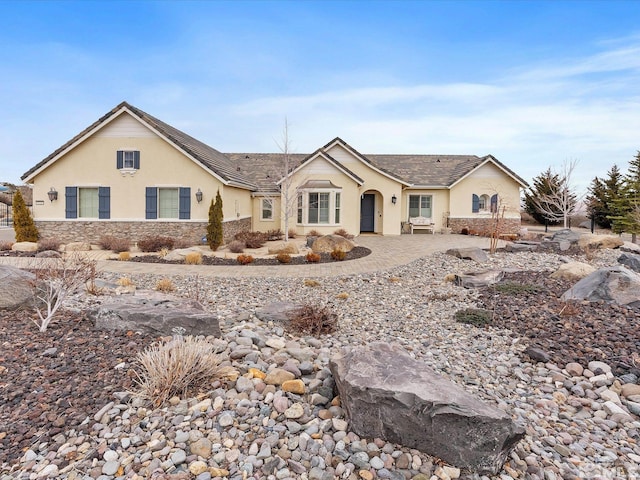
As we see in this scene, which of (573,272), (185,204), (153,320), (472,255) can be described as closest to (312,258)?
(472,255)

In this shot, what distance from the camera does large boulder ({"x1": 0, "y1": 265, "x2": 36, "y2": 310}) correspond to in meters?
6.03

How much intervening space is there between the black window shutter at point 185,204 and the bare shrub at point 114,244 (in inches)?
106

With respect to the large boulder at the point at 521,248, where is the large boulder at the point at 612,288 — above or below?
below

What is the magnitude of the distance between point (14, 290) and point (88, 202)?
13721 mm

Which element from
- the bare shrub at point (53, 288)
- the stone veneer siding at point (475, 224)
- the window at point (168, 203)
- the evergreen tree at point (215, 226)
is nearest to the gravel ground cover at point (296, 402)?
the bare shrub at point (53, 288)

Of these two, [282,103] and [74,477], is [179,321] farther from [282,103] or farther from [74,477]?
[282,103]

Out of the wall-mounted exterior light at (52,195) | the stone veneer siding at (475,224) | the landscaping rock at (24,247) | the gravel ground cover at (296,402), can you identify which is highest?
the wall-mounted exterior light at (52,195)

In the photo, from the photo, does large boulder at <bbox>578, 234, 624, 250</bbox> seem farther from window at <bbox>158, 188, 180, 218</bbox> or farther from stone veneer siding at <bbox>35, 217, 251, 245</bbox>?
window at <bbox>158, 188, 180, 218</bbox>

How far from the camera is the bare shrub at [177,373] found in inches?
149

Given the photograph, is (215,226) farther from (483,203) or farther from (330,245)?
(483,203)

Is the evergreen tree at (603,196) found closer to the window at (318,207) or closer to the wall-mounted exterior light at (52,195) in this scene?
the window at (318,207)

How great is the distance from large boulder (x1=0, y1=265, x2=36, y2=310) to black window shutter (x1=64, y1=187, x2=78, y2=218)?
43.2 feet

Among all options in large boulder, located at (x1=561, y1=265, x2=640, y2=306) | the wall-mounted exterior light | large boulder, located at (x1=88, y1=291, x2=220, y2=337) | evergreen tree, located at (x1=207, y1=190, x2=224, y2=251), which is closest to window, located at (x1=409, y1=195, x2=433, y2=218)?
evergreen tree, located at (x1=207, y1=190, x2=224, y2=251)

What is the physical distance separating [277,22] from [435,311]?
1053 centimetres
